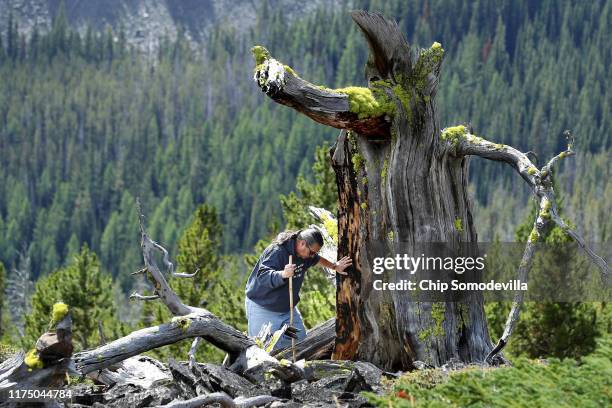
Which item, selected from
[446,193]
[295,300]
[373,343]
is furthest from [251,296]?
[446,193]

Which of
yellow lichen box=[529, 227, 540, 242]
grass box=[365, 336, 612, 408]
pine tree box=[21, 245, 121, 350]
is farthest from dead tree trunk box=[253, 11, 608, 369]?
pine tree box=[21, 245, 121, 350]

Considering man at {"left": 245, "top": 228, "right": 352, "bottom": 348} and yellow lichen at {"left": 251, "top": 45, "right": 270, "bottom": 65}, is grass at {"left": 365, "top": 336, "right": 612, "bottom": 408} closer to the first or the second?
yellow lichen at {"left": 251, "top": 45, "right": 270, "bottom": 65}

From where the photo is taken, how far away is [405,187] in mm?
11453

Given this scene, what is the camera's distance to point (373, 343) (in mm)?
11711

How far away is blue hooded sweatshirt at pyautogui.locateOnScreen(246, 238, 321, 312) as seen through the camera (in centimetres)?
1216

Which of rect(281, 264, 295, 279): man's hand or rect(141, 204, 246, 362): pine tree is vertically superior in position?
rect(281, 264, 295, 279): man's hand

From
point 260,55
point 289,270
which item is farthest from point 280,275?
point 260,55

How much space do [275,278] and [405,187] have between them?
157cm

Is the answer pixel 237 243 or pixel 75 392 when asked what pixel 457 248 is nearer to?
pixel 75 392

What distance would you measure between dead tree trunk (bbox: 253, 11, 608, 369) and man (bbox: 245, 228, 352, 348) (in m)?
0.50

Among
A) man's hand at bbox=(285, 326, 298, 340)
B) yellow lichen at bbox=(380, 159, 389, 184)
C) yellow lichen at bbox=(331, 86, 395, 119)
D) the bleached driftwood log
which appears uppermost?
yellow lichen at bbox=(331, 86, 395, 119)

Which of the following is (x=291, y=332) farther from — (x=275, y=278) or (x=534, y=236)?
(x=534, y=236)

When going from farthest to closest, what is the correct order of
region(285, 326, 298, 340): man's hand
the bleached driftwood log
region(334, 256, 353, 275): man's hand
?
region(334, 256, 353, 275): man's hand < region(285, 326, 298, 340): man's hand < the bleached driftwood log

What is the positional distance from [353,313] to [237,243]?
613ft
